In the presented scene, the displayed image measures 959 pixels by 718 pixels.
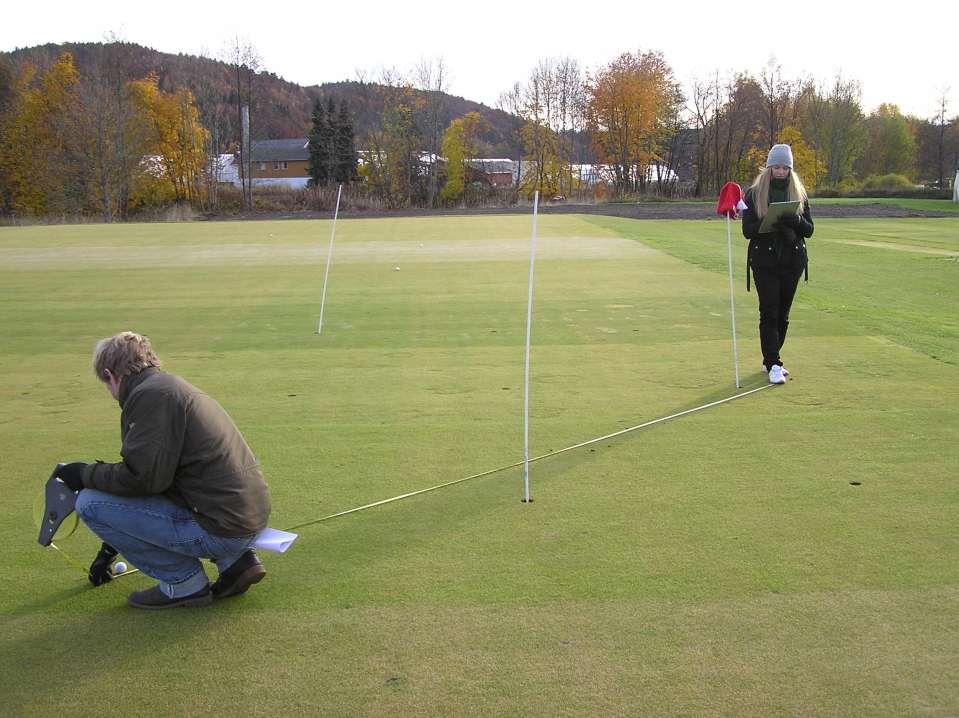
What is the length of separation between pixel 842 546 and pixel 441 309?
10.7 metres

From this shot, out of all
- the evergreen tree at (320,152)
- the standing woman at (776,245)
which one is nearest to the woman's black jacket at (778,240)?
the standing woman at (776,245)

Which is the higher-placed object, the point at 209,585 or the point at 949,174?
the point at 949,174

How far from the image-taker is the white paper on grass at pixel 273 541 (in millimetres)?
4707

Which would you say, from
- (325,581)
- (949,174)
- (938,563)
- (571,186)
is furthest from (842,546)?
(949,174)

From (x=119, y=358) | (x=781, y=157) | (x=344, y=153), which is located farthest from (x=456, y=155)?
(x=119, y=358)

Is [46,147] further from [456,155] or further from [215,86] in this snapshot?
[456,155]

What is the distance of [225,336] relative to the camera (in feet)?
44.1

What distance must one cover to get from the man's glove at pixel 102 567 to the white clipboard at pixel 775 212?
6.71 meters

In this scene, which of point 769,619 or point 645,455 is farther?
point 645,455

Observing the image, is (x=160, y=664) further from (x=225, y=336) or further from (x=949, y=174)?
(x=949, y=174)

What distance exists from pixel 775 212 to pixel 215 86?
328 ft

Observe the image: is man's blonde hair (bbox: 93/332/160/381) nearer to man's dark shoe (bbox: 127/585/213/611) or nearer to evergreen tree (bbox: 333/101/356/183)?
man's dark shoe (bbox: 127/585/213/611)

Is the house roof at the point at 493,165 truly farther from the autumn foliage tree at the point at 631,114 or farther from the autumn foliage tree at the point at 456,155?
the autumn foliage tree at the point at 631,114

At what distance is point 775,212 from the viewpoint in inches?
362
